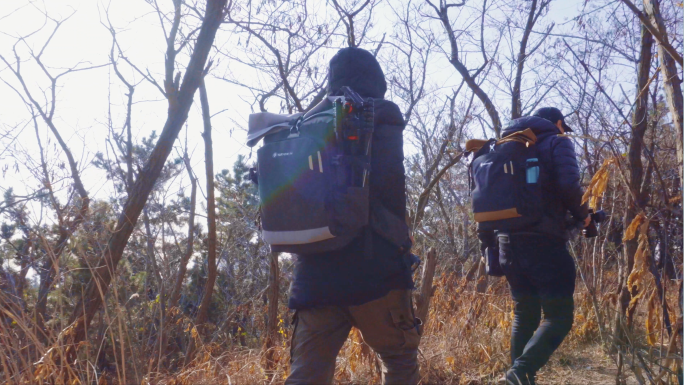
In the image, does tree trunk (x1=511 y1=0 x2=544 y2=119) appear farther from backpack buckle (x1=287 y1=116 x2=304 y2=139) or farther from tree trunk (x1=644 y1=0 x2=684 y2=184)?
backpack buckle (x1=287 y1=116 x2=304 y2=139)

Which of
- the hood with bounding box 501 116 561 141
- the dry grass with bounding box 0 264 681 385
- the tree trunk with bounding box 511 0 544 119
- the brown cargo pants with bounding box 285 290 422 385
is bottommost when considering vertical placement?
the dry grass with bounding box 0 264 681 385

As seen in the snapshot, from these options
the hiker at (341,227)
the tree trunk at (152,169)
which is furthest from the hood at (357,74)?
the tree trunk at (152,169)

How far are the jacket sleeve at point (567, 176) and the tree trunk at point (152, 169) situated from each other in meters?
2.39

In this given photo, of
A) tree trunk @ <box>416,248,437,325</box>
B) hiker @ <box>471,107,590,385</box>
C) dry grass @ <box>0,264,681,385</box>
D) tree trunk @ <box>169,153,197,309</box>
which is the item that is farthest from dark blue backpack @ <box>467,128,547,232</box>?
tree trunk @ <box>169,153,197,309</box>

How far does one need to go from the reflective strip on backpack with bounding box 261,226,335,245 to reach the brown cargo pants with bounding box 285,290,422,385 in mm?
236

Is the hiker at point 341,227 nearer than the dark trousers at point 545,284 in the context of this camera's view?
Yes

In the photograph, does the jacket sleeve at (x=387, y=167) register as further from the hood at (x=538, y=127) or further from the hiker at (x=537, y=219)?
Answer: the hood at (x=538, y=127)

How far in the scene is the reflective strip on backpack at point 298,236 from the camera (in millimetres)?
1740

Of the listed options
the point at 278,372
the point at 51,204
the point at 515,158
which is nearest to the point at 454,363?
the point at 278,372

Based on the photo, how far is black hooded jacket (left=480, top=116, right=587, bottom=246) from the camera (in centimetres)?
258

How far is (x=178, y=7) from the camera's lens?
485 centimetres

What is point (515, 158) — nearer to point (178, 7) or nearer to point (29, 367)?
point (29, 367)

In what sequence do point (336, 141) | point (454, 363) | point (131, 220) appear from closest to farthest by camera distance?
point (336, 141)
point (454, 363)
point (131, 220)

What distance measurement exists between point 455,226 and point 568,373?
4.22 meters
